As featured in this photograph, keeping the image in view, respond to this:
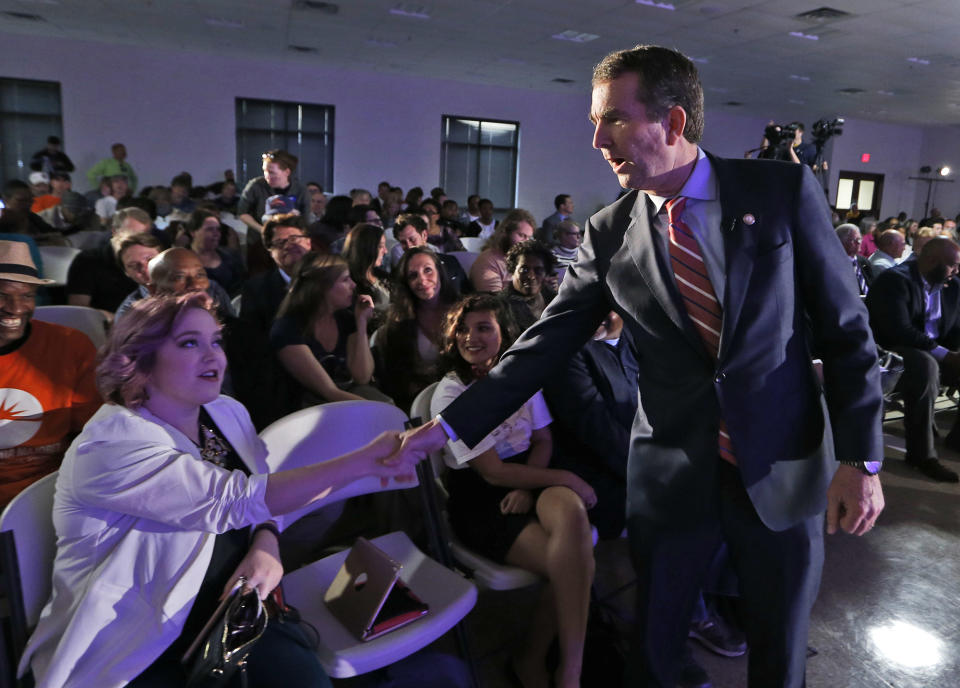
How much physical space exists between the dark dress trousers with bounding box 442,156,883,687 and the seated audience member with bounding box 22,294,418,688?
60cm

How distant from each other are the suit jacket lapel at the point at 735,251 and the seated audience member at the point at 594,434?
935 mm

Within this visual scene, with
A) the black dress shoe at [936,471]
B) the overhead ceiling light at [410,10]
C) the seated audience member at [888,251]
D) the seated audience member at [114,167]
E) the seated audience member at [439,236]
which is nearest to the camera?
the black dress shoe at [936,471]

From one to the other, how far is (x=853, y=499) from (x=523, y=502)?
944mm

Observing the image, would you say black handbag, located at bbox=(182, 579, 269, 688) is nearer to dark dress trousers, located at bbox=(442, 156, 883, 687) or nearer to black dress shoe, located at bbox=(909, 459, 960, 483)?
dark dress trousers, located at bbox=(442, 156, 883, 687)

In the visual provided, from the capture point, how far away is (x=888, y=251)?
18.7ft

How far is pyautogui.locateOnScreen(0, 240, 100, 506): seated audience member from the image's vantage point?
1.90 m

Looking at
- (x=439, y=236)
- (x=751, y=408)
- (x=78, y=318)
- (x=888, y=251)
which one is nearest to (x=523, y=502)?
(x=751, y=408)

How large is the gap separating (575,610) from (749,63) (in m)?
10.3

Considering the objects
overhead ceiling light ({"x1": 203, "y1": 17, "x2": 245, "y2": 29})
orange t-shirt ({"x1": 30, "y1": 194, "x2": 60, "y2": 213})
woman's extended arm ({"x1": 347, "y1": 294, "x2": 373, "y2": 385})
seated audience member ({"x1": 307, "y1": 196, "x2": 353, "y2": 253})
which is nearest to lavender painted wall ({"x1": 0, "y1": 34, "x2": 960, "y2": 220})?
overhead ceiling light ({"x1": 203, "y1": 17, "x2": 245, "y2": 29})

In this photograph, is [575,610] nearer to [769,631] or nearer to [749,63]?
[769,631]

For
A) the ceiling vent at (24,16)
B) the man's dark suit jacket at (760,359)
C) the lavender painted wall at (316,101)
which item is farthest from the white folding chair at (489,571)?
the lavender painted wall at (316,101)

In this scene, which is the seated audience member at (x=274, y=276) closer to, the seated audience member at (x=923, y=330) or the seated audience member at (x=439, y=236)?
the seated audience member at (x=439, y=236)

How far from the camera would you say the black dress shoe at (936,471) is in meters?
3.62

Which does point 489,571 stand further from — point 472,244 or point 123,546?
point 472,244
